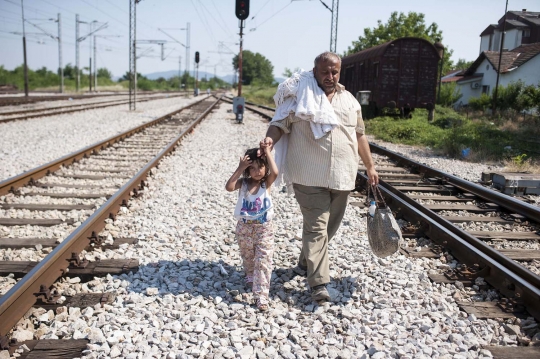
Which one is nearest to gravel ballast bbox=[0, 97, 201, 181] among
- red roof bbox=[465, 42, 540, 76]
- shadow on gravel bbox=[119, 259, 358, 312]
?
shadow on gravel bbox=[119, 259, 358, 312]

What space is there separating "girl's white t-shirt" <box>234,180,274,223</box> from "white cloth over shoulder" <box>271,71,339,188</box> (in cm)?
58

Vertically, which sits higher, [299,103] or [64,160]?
[299,103]

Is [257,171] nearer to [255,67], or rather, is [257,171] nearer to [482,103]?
[482,103]

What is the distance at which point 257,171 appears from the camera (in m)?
3.55

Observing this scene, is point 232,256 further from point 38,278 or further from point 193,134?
point 193,134

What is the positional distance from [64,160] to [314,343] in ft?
22.3

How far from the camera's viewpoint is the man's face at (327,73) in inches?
136

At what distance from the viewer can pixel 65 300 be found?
3.60 meters

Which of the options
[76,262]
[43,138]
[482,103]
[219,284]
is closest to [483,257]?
[219,284]

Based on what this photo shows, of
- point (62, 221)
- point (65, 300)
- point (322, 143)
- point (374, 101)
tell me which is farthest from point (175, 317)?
point (374, 101)

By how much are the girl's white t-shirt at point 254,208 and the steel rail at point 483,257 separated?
193 cm

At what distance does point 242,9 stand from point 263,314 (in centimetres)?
1558

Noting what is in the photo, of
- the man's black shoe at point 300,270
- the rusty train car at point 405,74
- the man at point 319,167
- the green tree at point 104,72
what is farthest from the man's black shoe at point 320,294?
the green tree at point 104,72

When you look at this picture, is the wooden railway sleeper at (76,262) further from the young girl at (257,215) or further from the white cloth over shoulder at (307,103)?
the white cloth over shoulder at (307,103)
